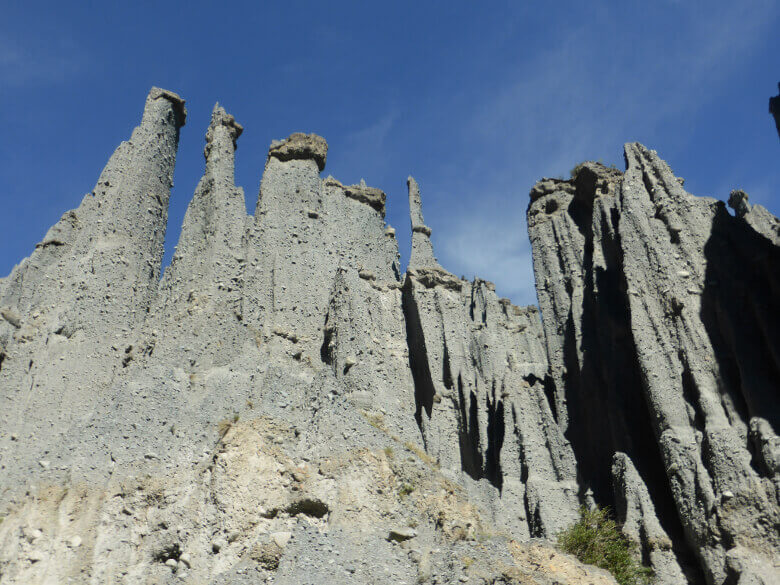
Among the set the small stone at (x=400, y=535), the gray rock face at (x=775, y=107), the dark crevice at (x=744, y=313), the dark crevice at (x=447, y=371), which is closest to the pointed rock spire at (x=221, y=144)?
the dark crevice at (x=447, y=371)

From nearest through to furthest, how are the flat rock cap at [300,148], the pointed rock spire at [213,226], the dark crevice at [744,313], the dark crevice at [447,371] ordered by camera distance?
1. the dark crevice at [744,313]
2. the pointed rock spire at [213,226]
3. the dark crevice at [447,371]
4. the flat rock cap at [300,148]

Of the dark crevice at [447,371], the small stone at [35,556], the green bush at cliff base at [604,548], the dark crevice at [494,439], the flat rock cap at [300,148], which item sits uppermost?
the flat rock cap at [300,148]

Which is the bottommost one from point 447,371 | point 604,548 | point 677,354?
point 604,548

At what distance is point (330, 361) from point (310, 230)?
6417mm

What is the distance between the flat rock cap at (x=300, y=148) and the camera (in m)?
29.5

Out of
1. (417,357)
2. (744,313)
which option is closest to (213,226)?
(417,357)

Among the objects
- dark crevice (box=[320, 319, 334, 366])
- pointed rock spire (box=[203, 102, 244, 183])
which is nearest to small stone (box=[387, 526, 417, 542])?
dark crevice (box=[320, 319, 334, 366])

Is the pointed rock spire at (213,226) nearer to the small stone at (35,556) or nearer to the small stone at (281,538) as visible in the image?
the small stone at (35,556)

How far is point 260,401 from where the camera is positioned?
1731 centimetres

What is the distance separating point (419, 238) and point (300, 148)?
6625 millimetres

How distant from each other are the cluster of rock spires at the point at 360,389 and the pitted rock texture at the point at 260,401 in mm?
64

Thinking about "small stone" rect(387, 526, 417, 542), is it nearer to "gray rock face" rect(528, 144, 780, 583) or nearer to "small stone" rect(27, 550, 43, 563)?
"small stone" rect(27, 550, 43, 563)

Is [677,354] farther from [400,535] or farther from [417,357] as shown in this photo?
[400,535]

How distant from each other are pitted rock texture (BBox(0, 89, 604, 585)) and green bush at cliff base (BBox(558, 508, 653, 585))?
4.73 feet
